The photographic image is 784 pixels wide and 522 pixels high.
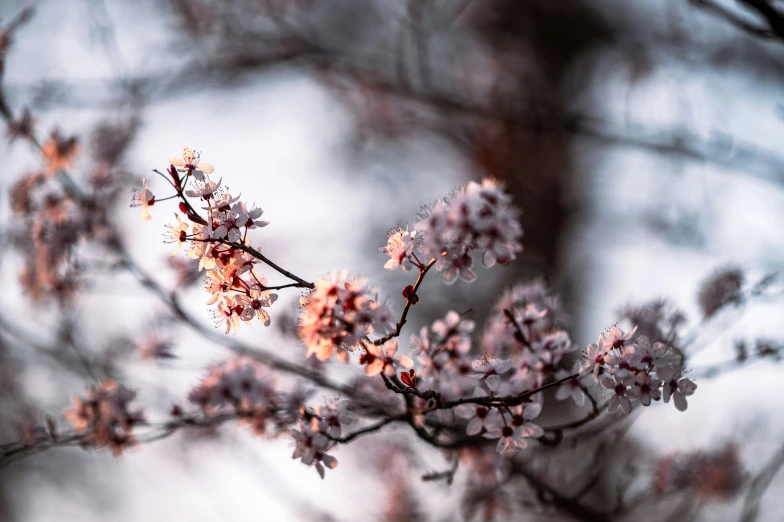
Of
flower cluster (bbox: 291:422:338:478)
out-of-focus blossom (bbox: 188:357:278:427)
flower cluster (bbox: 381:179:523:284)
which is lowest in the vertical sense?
flower cluster (bbox: 291:422:338:478)

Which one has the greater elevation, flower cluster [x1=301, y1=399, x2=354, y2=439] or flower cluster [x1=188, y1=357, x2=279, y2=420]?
flower cluster [x1=188, y1=357, x2=279, y2=420]

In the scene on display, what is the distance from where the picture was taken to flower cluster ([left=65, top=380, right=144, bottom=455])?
254cm

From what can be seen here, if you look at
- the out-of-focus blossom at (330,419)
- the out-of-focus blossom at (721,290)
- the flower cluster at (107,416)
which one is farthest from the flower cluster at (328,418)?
the out-of-focus blossom at (721,290)

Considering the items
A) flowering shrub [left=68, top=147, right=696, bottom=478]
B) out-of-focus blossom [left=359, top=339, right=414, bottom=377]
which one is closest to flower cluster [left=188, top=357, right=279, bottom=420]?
flowering shrub [left=68, top=147, right=696, bottom=478]

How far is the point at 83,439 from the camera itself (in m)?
2.59

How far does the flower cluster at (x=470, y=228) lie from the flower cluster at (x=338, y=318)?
0.20 metres

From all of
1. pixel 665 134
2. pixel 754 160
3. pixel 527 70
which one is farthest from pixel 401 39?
pixel 527 70

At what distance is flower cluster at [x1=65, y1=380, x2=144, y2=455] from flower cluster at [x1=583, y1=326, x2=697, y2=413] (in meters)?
1.80

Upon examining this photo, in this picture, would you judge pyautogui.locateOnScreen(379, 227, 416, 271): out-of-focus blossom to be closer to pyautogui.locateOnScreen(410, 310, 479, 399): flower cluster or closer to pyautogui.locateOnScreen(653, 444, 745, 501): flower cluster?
pyautogui.locateOnScreen(410, 310, 479, 399): flower cluster

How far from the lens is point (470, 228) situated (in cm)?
154

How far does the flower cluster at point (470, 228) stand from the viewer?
1539 mm

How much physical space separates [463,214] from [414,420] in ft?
2.41

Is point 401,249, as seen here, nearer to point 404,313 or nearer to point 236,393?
A: point 404,313

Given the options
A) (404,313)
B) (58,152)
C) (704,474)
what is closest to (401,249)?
(404,313)
